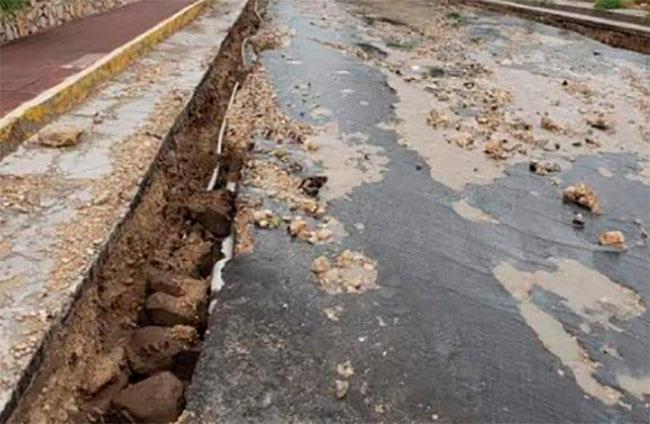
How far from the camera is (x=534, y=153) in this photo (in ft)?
20.5

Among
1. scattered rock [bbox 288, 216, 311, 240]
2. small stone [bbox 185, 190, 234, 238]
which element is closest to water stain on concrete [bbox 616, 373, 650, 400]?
scattered rock [bbox 288, 216, 311, 240]

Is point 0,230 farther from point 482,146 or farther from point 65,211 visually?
point 482,146

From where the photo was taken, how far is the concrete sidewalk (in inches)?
231

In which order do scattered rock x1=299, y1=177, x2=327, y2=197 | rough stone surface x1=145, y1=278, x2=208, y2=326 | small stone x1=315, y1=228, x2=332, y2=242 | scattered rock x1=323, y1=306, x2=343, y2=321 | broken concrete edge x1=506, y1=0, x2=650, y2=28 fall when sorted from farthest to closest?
broken concrete edge x1=506, y1=0, x2=650, y2=28, scattered rock x1=299, y1=177, x2=327, y2=197, small stone x1=315, y1=228, x2=332, y2=242, rough stone surface x1=145, y1=278, x2=208, y2=326, scattered rock x1=323, y1=306, x2=343, y2=321

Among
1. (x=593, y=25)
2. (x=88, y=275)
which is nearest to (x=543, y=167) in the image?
(x=88, y=275)

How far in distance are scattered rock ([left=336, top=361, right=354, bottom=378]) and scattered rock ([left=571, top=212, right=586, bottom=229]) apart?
8.18ft

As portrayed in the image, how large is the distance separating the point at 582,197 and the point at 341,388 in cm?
305

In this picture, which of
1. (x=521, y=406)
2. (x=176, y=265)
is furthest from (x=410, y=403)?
(x=176, y=265)

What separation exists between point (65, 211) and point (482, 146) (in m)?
4.06

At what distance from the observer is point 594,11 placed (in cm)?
1508

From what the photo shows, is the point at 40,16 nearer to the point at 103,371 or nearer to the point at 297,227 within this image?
the point at 297,227

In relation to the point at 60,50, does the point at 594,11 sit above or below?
below

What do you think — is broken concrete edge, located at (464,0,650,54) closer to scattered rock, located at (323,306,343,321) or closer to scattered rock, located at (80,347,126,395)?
scattered rock, located at (323,306,343,321)

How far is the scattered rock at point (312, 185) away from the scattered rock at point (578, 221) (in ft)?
6.65
